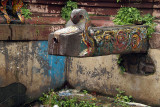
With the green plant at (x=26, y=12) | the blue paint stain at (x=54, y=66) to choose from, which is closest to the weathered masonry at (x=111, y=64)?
the blue paint stain at (x=54, y=66)

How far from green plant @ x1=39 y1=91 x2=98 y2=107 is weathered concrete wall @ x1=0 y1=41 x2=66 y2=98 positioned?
196 mm

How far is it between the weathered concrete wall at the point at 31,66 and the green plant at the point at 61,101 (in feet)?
0.64

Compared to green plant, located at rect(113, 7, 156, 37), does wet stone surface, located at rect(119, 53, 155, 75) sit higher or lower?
lower

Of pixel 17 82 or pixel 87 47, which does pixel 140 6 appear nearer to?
pixel 87 47

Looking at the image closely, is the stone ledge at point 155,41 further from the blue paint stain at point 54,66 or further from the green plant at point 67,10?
the blue paint stain at point 54,66

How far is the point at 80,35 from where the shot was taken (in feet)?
8.88

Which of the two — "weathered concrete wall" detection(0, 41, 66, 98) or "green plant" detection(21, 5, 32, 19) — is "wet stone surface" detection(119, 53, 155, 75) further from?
"green plant" detection(21, 5, 32, 19)

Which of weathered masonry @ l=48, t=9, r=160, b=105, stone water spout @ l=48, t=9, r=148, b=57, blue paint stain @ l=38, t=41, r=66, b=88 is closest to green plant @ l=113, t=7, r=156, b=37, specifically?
weathered masonry @ l=48, t=9, r=160, b=105

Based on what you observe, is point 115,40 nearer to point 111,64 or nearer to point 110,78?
point 111,64

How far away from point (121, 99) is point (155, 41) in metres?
1.32

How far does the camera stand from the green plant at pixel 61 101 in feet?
14.6

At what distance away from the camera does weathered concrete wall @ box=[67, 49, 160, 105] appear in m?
3.92

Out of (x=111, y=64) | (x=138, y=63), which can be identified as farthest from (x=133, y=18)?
(x=111, y=64)

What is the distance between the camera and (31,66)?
4648mm
